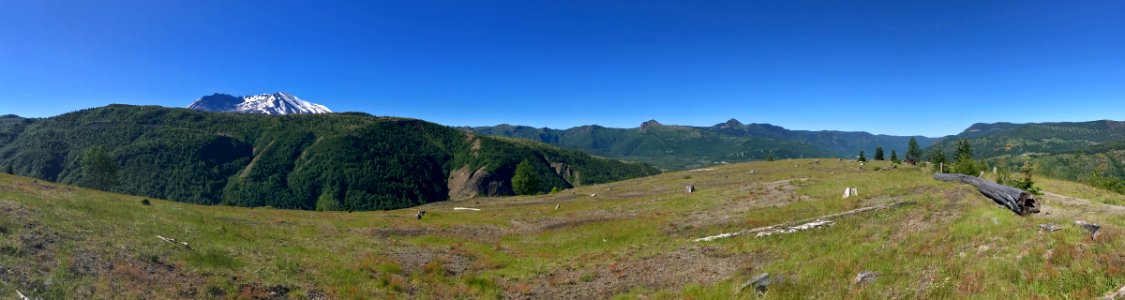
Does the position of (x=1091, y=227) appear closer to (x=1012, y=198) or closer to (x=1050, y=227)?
(x=1050, y=227)

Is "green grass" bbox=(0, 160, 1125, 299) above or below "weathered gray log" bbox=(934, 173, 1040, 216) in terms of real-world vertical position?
below

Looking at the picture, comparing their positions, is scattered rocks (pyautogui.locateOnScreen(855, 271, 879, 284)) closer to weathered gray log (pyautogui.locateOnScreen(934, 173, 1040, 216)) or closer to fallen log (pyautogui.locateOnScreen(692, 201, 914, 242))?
fallen log (pyautogui.locateOnScreen(692, 201, 914, 242))

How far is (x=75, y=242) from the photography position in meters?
18.9

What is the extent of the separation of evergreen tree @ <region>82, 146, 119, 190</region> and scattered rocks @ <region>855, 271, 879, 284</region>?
154850 mm

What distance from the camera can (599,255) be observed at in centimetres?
2750

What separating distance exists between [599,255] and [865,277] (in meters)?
15.3

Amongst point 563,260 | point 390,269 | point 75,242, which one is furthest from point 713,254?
point 75,242

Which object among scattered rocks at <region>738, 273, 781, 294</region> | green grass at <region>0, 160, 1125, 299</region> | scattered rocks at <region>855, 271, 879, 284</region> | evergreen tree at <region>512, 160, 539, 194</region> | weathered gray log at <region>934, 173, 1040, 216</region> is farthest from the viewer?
evergreen tree at <region>512, 160, 539, 194</region>

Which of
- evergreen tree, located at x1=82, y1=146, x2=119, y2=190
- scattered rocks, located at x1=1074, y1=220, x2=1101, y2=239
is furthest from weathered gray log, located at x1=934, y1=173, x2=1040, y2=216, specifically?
evergreen tree, located at x1=82, y1=146, x2=119, y2=190

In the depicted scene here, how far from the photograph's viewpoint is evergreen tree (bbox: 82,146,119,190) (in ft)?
348

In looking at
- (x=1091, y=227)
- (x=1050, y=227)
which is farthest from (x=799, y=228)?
(x=1091, y=227)

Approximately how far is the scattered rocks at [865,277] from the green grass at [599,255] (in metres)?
0.28

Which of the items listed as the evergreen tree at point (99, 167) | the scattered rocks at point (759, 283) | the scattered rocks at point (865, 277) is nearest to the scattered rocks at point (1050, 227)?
the scattered rocks at point (865, 277)

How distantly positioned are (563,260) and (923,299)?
18.7m
